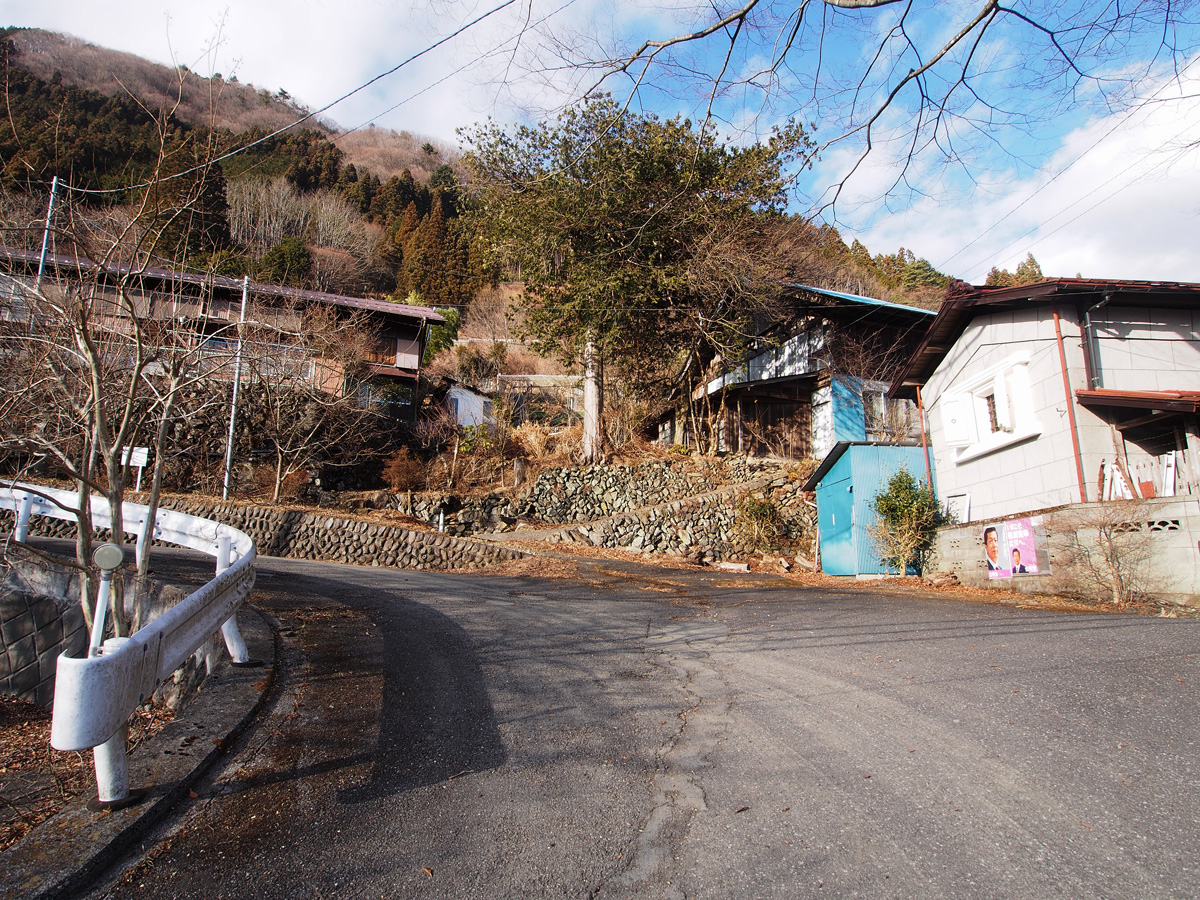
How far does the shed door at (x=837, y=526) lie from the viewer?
15.5 metres

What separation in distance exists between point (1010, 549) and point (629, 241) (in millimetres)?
12866

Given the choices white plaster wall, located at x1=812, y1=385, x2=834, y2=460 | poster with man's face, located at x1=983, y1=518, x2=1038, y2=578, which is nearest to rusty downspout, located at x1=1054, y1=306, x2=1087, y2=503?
poster with man's face, located at x1=983, y1=518, x2=1038, y2=578

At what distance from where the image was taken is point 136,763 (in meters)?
3.05

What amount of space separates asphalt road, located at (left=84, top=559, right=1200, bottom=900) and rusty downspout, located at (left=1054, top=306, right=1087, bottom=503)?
4.85 m

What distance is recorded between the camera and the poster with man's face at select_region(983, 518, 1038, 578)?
11.0 meters

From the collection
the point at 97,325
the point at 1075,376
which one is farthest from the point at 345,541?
the point at 1075,376

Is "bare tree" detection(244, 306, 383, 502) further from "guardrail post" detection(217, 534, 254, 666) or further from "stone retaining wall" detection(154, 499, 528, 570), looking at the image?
"guardrail post" detection(217, 534, 254, 666)

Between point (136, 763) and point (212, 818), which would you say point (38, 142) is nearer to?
point (136, 763)

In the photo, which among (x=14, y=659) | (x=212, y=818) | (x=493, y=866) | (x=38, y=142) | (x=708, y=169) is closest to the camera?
(x=493, y=866)

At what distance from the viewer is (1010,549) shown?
1155cm

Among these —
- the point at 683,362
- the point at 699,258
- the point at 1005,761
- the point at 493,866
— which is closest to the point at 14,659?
the point at 493,866

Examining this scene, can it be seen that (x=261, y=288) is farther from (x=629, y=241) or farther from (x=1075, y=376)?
(x=1075, y=376)

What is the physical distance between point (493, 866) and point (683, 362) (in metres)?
25.0

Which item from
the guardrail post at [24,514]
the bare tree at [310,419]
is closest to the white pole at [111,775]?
the guardrail post at [24,514]
